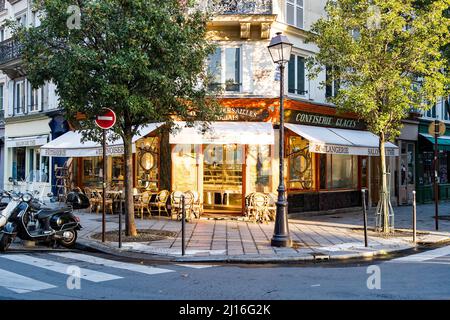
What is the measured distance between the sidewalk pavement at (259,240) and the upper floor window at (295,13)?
716 cm

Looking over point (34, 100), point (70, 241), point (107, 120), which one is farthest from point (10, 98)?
point (70, 241)

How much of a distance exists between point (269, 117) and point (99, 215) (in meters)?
6.93

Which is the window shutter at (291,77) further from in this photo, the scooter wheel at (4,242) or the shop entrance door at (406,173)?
the scooter wheel at (4,242)

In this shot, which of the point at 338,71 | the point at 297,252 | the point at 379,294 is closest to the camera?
the point at 379,294

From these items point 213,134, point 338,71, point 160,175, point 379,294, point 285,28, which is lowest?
point 379,294

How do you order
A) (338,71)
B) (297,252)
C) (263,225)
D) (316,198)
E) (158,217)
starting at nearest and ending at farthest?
(297,252)
(338,71)
(263,225)
(158,217)
(316,198)

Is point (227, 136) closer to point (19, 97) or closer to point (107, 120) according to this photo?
point (107, 120)

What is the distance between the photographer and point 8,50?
24641mm

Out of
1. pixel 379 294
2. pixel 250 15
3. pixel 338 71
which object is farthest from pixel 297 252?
pixel 250 15

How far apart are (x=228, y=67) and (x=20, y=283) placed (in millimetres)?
11510

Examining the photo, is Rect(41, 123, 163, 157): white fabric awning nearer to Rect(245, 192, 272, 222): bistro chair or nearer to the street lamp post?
Rect(245, 192, 272, 222): bistro chair

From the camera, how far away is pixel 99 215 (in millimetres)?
17547

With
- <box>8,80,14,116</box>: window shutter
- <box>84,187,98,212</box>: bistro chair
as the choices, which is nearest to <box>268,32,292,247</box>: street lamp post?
<box>84,187,98,212</box>: bistro chair
